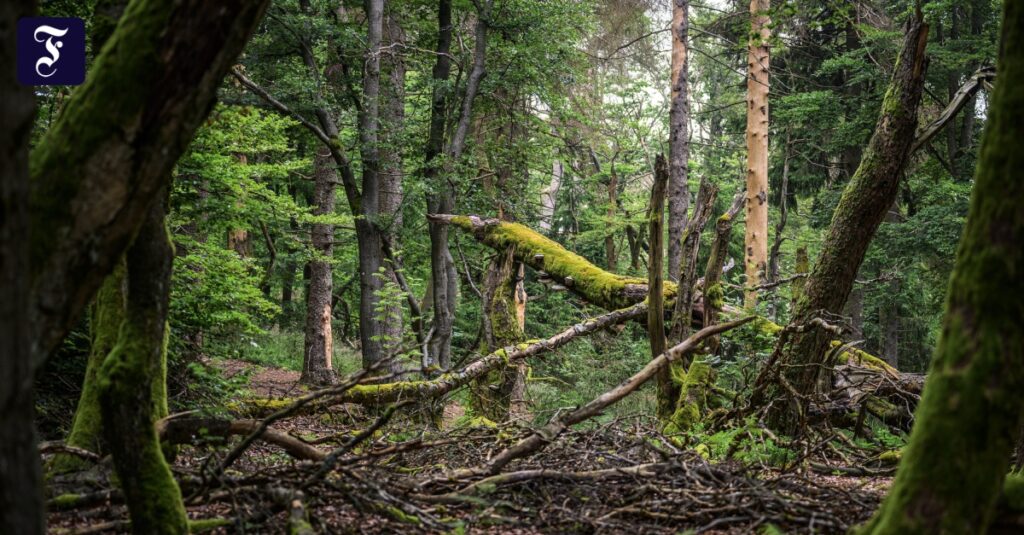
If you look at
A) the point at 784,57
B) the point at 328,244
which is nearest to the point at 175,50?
the point at 328,244

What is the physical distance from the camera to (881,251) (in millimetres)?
15680

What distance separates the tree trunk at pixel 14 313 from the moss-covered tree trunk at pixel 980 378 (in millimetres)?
2575

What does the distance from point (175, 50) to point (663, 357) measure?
168 inches

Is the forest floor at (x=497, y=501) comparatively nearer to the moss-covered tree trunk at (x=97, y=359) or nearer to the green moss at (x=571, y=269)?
the moss-covered tree trunk at (x=97, y=359)

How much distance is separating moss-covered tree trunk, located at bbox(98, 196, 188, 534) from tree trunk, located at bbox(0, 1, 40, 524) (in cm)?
120

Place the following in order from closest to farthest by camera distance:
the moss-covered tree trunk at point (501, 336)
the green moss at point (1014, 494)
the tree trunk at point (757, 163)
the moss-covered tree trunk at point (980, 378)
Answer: the moss-covered tree trunk at point (980, 378) → the green moss at point (1014, 494) → the moss-covered tree trunk at point (501, 336) → the tree trunk at point (757, 163)

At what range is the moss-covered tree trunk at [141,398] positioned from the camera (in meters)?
3.03

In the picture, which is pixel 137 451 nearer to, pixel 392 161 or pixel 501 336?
pixel 501 336

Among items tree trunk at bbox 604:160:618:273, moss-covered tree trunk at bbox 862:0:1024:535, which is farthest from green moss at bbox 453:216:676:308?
tree trunk at bbox 604:160:618:273

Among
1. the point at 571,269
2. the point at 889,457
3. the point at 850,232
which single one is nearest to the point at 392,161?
the point at 571,269

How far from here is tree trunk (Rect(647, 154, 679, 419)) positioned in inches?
252

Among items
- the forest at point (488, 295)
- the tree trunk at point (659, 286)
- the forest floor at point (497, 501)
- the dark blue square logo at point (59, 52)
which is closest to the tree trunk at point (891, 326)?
the forest at point (488, 295)

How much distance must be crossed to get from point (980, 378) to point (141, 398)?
10.5 ft

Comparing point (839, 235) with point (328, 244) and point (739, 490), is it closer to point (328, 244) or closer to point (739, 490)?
point (739, 490)
